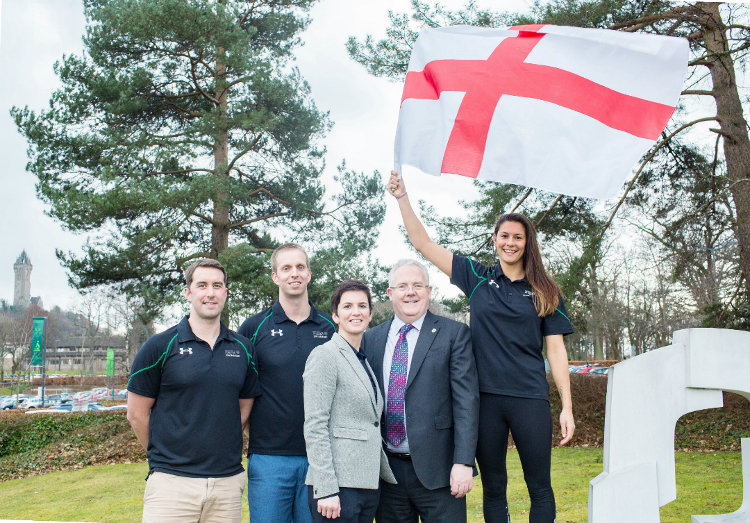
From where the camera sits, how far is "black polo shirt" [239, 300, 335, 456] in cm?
331

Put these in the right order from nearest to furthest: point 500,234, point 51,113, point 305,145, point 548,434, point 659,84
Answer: point 548,434
point 500,234
point 659,84
point 51,113
point 305,145

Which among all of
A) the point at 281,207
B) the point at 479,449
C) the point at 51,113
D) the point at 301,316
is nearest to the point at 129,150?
the point at 51,113

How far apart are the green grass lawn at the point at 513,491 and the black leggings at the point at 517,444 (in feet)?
12.9

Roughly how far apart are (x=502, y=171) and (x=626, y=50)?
1076 mm

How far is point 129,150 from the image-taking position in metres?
15.2

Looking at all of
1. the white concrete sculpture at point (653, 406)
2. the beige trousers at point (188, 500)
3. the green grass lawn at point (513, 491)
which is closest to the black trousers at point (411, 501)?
the white concrete sculpture at point (653, 406)

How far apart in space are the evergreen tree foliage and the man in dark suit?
11.1 m

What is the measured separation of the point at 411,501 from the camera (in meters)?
3.03

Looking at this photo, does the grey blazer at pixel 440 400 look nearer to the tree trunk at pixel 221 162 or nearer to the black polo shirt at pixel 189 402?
the black polo shirt at pixel 189 402

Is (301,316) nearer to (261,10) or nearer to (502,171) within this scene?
(502,171)

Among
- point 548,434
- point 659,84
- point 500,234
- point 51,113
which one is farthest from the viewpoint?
point 51,113

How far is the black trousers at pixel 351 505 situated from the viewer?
2770 mm

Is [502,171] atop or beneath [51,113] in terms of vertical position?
beneath

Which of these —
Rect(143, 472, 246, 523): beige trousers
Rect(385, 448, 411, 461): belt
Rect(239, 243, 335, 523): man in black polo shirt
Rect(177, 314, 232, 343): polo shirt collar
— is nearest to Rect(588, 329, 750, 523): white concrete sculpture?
Rect(385, 448, 411, 461): belt
